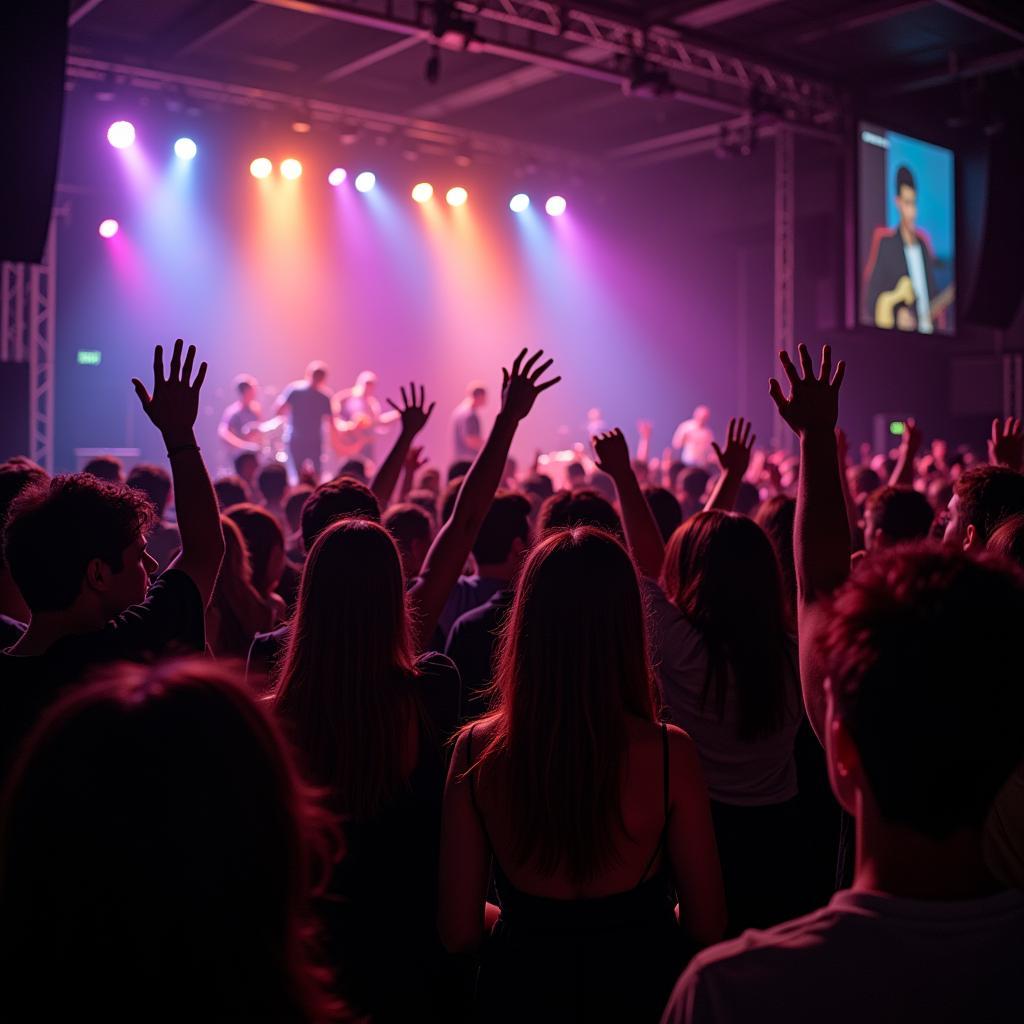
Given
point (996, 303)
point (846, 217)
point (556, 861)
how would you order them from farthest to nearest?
point (996, 303), point (846, 217), point (556, 861)

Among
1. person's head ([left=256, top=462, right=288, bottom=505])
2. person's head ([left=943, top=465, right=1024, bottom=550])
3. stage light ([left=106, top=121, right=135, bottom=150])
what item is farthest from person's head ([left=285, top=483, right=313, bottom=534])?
stage light ([left=106, top=121, right=135, bottom=150])

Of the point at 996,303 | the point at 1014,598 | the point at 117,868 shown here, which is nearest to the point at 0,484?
the point at 117,868

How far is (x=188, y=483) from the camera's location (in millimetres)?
2377

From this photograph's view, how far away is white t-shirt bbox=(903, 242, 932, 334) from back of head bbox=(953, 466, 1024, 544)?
10.1 m

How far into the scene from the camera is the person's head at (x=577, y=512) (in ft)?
11.6

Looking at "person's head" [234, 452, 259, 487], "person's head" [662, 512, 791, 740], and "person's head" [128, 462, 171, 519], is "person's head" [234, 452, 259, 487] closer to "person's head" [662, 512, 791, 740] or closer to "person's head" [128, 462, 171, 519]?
"person's head" [128, 462, 171, 519]

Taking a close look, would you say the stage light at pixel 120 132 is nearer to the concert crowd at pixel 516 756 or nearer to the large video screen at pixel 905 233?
the large video screen at pixel 905 233

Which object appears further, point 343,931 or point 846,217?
point 846,217

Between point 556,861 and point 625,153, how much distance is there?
55.2ft

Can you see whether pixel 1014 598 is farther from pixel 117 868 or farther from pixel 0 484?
pixel 0 484

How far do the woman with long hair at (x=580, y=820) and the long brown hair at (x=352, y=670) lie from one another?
0.93 ft

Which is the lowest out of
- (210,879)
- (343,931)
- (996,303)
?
(343,931)

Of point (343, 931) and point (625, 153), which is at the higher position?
point (625, 153)

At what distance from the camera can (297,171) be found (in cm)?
1454
